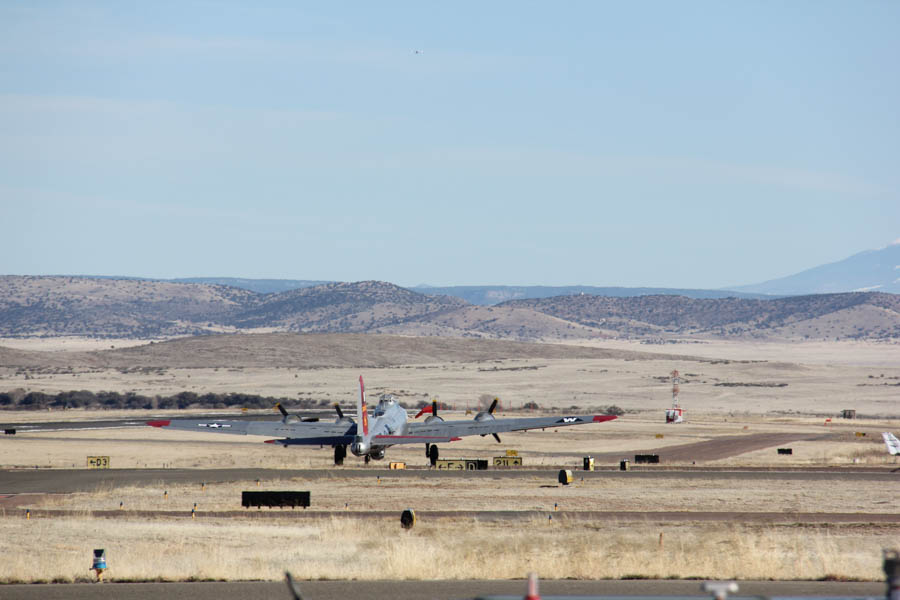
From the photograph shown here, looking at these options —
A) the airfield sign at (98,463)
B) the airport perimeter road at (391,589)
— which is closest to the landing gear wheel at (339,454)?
the airfield sign at (98,463)

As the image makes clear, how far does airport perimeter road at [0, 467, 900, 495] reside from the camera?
185ft

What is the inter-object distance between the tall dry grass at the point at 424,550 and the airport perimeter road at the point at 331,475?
16296mm

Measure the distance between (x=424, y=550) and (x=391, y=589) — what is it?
5.75 meters

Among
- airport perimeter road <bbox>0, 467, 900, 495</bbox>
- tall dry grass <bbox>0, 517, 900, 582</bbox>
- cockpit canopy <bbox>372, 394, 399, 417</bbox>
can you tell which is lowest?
airport perimeter road <bbox>0, 467, 900, 495</bbox>

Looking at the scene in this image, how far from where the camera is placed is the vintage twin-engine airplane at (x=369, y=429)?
5434cm

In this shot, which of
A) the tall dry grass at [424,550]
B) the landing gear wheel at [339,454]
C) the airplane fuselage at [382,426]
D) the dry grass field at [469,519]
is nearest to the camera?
the tall dry grass at [424,550]

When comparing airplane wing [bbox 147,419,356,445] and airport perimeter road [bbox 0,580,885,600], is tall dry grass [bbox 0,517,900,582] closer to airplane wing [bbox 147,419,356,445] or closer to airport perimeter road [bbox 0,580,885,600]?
airport perimeter road [bbox 0,580,885,600]

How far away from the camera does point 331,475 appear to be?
59875 mm

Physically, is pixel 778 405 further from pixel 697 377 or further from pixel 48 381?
pixel 48 381

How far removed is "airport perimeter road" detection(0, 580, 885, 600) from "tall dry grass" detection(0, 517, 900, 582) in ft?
3.00

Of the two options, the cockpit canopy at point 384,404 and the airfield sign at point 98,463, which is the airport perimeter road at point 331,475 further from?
the cockpit canopy at point 384,404

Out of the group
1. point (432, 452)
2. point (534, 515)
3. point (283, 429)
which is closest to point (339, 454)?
point (283, 429)

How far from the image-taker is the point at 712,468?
65.0 m

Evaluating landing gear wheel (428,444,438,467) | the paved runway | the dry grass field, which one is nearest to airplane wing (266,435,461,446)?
the dry grass field
